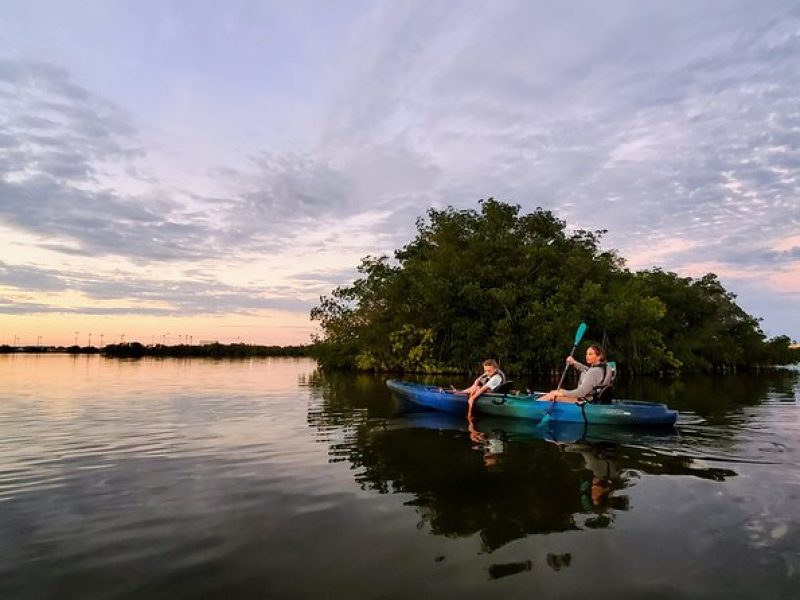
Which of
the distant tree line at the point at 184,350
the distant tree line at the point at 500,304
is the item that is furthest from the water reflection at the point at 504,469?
the distant tree line at the point at 184,350

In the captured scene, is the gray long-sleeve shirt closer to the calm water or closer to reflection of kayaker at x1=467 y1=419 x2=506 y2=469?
the calm water

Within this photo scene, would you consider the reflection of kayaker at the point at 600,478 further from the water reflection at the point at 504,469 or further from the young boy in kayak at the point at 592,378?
the young boy in kayak at the point at 592,378

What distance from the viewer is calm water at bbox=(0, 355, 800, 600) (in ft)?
13.5

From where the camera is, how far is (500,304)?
1454 inches

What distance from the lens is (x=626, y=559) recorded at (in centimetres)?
452

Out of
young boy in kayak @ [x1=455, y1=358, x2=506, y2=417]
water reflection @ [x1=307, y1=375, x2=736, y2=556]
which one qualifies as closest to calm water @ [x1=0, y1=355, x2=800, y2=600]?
water reflection @ [x1=307, y1=375, x2=736, y2=556]

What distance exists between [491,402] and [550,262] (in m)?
27.0

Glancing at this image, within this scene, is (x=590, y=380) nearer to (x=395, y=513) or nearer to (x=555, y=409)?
(x=555, y=409)

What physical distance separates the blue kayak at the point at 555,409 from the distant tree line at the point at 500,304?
21290 millimetres

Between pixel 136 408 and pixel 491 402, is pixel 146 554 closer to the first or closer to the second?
pixel 491 402

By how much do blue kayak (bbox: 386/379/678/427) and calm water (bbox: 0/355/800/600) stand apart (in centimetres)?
48

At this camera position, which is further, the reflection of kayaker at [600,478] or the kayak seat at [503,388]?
the kayak seat at [503,388]

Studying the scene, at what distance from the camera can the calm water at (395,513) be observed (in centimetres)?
411

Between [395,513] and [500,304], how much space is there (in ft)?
105
